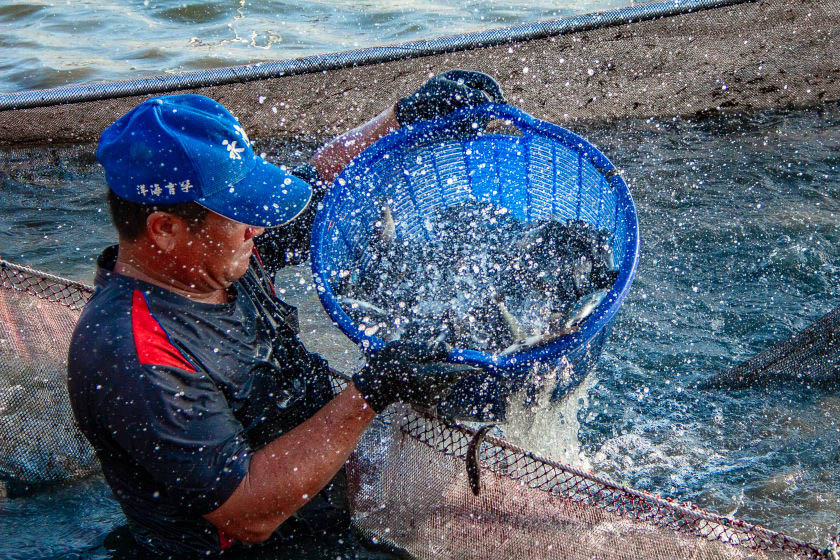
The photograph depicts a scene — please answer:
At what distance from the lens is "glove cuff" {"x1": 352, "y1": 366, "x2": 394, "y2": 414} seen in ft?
5.72

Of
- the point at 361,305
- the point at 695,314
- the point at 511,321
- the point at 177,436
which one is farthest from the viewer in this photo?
the point at 695,314

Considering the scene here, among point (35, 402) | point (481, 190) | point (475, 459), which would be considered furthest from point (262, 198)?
point (35, 402)

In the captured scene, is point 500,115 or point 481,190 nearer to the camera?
point 500,115

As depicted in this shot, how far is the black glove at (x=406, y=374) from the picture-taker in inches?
67.7

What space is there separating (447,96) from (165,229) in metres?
1.03

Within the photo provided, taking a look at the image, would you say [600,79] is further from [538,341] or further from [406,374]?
[406,374]

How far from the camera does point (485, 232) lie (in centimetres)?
273

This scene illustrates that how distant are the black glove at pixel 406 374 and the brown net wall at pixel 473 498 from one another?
37 centimetres

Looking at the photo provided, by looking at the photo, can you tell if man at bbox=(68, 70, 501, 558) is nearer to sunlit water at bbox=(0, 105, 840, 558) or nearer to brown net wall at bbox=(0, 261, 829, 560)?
brown net wall at bbox=(0, 261, 829, 560)

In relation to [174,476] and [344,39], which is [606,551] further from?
[344,39]

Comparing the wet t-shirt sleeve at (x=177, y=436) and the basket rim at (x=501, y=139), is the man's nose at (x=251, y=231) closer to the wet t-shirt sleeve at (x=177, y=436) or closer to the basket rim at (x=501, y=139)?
the basket rim at (x=501, y=139)

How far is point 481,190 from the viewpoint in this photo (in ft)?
9.11

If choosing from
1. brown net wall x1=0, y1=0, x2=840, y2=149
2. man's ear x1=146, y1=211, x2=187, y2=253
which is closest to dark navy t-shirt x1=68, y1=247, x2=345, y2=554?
man's ear x1=146, y1=211, x2=187, y2=253

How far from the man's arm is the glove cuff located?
0.06 feet
